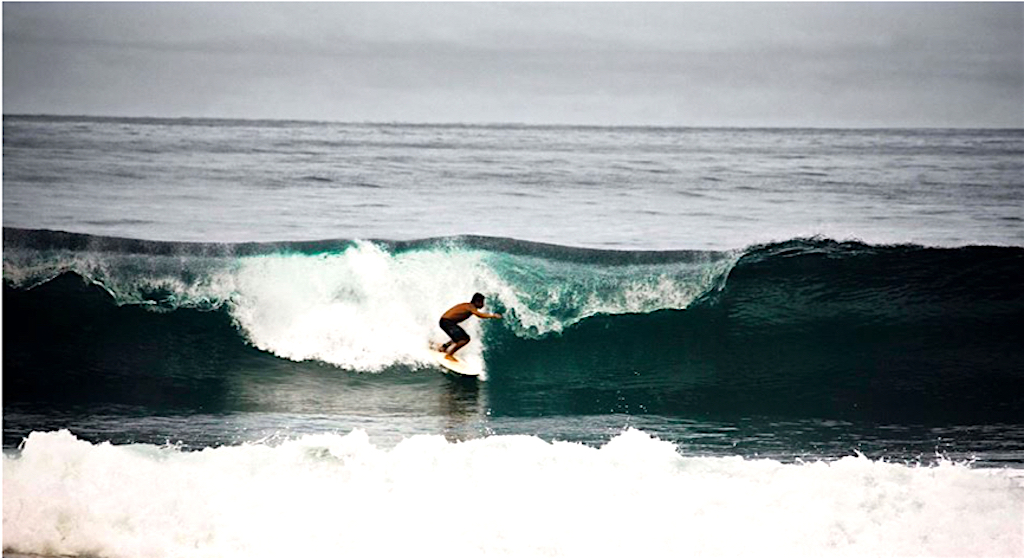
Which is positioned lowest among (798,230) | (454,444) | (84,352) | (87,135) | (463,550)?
(463,550)

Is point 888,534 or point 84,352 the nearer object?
point 888,534

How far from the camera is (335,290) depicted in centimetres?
591

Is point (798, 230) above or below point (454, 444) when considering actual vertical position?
above

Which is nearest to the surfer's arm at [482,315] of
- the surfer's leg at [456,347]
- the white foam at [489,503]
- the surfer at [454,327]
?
the surfer at [454,327]

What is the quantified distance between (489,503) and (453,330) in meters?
0.79

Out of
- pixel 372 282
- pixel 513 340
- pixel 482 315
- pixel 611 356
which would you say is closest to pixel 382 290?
pixel 372 282

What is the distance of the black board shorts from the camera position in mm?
5781

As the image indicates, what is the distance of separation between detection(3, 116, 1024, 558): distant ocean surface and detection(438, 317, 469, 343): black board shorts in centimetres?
9

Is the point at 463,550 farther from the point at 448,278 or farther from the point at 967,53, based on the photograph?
the point at 967,53

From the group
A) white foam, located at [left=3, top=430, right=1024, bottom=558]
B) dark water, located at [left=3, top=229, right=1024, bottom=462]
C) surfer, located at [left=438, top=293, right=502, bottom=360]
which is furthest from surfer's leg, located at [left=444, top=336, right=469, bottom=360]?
white foam, located at [left=3, top=430, right=1024, bottom=558]

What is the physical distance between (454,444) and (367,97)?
1.67 metres

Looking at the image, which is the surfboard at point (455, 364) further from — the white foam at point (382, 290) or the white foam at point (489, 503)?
the white foam at point (489, 503)

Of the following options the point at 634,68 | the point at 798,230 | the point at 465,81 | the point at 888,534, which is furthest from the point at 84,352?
the point at 888,534

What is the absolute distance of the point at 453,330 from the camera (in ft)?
19.0
